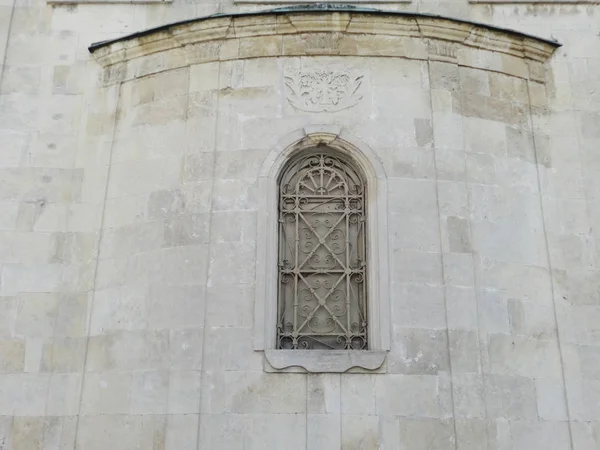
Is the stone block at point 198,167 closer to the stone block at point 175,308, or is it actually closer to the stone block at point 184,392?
the stone block at point 175,308

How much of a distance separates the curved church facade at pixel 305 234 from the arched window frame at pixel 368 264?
0.10 ft

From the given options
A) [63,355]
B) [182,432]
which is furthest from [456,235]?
[63,355]

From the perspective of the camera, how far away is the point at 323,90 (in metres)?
11.4

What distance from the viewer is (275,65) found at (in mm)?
11594

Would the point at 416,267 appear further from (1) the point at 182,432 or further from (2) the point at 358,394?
(1) the point at 182,432

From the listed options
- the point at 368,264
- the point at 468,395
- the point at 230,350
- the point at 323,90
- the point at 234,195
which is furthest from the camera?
the point at 323,90

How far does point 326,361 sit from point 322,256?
1.54 meters

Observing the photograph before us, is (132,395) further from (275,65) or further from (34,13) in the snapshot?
(34,13)

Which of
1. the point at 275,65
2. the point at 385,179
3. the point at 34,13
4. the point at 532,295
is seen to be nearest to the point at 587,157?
the point at 532,295

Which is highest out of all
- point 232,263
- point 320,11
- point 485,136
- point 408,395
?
point 320,11

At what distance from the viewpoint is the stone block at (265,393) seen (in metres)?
9.93

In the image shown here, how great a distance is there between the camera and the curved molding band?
1158 cm

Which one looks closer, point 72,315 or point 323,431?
point 323,431

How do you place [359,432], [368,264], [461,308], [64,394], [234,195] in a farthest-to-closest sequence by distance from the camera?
[234,195], [64,394], [368,264], [461,308], [359,432]
